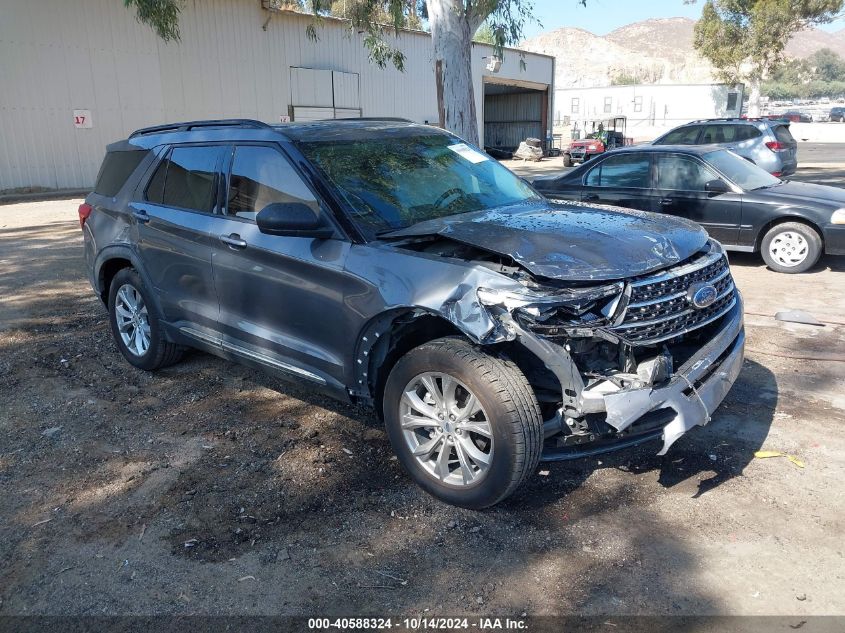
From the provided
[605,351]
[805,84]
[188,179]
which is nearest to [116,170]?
[188,179]

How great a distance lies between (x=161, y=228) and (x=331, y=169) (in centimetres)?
153

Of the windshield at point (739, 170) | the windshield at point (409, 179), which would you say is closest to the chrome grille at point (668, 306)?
the windshield at point (409, 179)

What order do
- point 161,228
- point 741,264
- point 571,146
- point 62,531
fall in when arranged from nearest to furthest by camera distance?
point 62,531
point 161,228
point 741,264
point 571,146

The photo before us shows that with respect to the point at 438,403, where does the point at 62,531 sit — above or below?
below

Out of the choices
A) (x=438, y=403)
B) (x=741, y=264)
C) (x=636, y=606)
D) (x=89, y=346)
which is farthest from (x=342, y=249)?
(x=741, y=264)

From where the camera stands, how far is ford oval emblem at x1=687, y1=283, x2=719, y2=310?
3.55 metres

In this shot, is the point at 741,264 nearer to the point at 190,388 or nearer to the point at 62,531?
the point at 190,388

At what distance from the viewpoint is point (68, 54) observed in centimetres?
1945

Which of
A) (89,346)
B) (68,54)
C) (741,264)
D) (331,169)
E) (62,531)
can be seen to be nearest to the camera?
(62,531)

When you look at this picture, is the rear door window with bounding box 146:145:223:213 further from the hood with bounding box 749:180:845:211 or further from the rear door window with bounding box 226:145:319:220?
the hood with bounding box 749:180:845:211

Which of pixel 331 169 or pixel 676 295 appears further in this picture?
pixel 331 169

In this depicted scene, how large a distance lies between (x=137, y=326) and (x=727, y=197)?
22.3ft

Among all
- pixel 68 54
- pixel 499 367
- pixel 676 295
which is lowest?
pixel 499 367

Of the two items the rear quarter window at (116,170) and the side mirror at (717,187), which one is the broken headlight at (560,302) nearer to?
the rear quarter window at (116,170)
